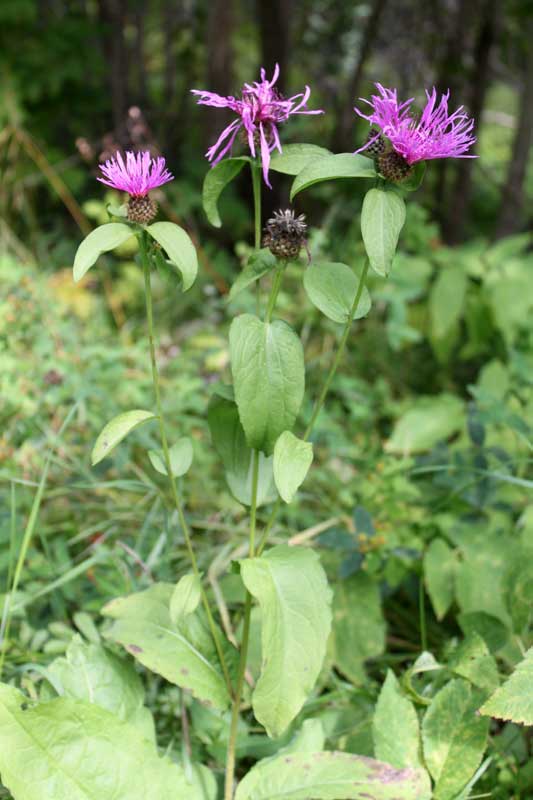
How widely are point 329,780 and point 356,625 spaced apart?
417 mm

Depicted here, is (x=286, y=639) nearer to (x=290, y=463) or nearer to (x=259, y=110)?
(x=290, y=463)

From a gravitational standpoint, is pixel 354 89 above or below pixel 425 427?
above

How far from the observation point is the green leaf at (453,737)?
104 centimetres

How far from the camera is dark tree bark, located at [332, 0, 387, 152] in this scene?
3564 millimetres

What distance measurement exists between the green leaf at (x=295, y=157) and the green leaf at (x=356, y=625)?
0.87m

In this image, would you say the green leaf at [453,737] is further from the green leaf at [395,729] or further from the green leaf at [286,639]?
the green leaf at [286,639]

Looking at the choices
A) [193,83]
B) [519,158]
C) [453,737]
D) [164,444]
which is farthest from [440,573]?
[193,83]

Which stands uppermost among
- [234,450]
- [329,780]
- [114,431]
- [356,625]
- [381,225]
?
[381,225]

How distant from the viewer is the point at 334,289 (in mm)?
900

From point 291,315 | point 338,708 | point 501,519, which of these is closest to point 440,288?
point 291,315

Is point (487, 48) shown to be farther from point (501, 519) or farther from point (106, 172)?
point (106, 172)

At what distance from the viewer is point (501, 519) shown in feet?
5.10

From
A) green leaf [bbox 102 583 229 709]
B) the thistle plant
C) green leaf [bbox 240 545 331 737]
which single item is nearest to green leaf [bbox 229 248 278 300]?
the thistle plant

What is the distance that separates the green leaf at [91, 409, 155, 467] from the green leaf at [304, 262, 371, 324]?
246mm
